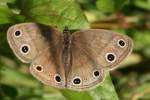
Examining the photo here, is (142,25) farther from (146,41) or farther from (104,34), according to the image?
(104,34)

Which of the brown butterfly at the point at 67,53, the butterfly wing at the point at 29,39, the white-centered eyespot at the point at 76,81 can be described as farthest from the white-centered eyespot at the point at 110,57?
the butterfly wing at the point at 29,39

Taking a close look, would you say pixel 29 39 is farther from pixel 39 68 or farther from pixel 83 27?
pixel 83 27

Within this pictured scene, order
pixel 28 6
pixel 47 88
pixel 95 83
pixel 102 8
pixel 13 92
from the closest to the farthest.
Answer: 1. pixel 95 83
2. pixel 28 6
3. pixel 102 8
4. pixel 13 92
5. pixel 47 88

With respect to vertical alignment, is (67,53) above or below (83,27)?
below

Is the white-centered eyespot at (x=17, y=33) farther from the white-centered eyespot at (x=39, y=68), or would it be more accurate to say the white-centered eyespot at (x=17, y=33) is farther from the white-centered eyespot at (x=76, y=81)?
the white-centered eyespot at (x=76, y=81)

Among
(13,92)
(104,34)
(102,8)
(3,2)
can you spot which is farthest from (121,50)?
(13,92)

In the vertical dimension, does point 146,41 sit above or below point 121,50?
below

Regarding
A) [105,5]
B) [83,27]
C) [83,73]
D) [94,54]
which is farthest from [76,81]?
[105,5]
